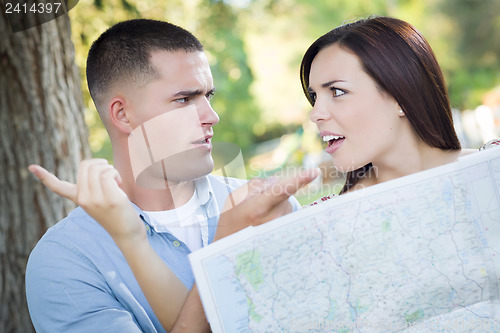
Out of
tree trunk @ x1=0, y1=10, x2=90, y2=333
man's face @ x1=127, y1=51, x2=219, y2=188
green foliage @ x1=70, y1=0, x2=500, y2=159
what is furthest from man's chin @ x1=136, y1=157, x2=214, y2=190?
green foliage @ x1=70, y1=0, x2=500, y2=159

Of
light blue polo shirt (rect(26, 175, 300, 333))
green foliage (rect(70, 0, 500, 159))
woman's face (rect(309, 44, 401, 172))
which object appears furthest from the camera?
green foliage (rect(70, 0, 500, 159))

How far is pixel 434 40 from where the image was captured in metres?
22.5

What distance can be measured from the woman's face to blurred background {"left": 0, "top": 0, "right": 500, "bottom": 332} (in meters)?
0.50

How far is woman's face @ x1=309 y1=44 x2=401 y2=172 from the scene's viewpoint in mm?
2193

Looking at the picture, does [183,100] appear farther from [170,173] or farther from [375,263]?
[375,263]

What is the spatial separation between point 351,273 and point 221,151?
3.22 feet

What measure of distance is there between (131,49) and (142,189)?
25.1 inches

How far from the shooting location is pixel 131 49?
234 centimetres

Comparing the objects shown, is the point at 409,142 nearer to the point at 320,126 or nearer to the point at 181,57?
the point at 320,126

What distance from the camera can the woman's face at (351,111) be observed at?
7.20 ft

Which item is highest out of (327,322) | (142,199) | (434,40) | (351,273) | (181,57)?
(434,40)

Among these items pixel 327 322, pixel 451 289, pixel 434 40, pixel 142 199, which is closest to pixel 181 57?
pixel 142 199

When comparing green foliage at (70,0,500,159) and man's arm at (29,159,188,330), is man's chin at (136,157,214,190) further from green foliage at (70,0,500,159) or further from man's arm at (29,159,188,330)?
green foliage at (70,0,500,159)

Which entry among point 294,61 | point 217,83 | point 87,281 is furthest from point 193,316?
point 294,61
